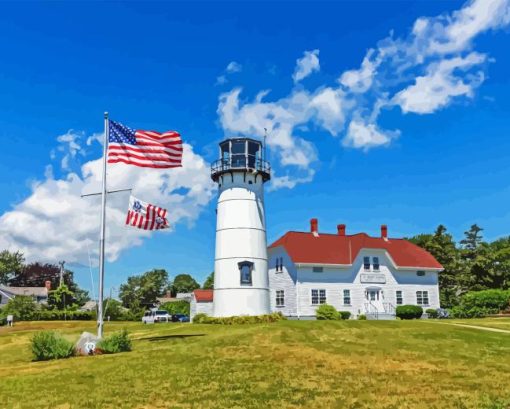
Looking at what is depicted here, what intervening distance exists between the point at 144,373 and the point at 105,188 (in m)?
9.25

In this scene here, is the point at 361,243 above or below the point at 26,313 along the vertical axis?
above

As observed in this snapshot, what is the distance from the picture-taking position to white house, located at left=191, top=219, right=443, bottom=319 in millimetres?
43281

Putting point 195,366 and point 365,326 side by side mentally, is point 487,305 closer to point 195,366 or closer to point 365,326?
point 365,326

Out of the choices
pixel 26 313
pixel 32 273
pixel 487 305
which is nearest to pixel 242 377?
pixel 487 305

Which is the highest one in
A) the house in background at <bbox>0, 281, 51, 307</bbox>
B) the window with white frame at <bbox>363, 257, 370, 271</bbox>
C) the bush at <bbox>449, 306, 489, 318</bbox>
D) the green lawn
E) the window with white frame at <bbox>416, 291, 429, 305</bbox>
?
the window with white frame at <bbox>363, 257, 370, 271</bbox>

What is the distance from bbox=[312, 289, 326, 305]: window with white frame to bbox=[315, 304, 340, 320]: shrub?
52.9 inches

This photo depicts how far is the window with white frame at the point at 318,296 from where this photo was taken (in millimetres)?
43250

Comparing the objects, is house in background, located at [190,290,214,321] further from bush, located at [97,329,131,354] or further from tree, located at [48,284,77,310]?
bush, located at [97,329,131,354]

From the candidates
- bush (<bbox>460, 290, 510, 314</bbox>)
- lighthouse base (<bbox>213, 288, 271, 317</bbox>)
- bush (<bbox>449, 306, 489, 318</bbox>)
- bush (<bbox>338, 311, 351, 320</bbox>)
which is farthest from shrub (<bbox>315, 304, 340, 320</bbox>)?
bush (<bbox>460, 290, 510, 314</bbox>)

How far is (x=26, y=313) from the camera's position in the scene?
2215 inches

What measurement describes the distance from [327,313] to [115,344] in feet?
75.0

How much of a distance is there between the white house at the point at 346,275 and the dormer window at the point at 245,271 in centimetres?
807

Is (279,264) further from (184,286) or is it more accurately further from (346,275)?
(184,286)

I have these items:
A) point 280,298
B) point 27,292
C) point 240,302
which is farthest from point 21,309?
point 240,302
